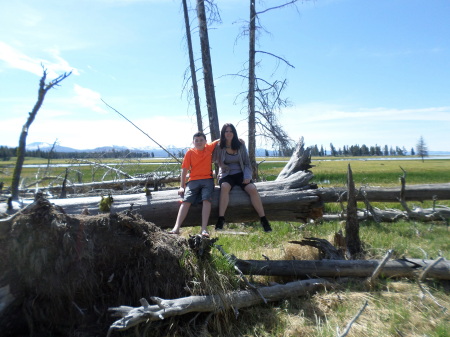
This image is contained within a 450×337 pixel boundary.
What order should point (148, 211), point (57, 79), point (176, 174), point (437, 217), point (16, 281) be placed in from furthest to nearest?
1. point (176, 174)
2. point (437, 217)
3. point (148, 211)
4. point (16, 281)
5. point (57, 79)

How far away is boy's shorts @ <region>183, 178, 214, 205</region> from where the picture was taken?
531cm

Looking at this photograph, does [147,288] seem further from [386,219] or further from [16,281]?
[386,219]

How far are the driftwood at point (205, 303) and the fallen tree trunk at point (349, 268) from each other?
0.83ft

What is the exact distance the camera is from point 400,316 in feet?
13.5

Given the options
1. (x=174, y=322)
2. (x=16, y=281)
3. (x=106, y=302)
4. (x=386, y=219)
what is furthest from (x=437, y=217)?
(x=16, y=281)

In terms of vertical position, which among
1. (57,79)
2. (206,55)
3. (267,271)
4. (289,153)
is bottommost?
(267,271)

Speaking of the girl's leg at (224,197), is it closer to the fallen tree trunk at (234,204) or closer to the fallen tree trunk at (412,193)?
the fallen tree trunk at (234,204)

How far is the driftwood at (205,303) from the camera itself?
3.34 meters

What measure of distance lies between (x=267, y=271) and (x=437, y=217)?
6711mm

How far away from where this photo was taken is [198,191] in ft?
17.9

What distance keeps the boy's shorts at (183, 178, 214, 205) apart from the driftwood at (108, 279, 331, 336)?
1630 mm

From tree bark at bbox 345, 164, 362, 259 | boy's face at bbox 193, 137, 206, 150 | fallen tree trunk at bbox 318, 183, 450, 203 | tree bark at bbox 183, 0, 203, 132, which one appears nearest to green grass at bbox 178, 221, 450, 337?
tree bark at bbox 345, 164, 362, 259

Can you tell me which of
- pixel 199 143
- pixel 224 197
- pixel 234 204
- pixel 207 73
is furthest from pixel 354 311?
pixel 207 73

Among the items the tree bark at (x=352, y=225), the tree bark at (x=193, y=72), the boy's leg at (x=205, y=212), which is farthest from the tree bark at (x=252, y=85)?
the boy's leg at (x=205, y=212)
